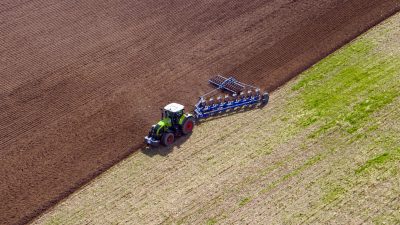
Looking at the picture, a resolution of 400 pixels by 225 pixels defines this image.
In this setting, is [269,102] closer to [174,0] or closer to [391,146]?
[391,146]

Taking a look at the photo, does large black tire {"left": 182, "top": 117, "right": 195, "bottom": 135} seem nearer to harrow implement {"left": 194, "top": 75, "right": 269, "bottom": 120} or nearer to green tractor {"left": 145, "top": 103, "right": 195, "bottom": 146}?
green tractor {"left": 145, "top": 103, "right": 195, "bottom": 146}

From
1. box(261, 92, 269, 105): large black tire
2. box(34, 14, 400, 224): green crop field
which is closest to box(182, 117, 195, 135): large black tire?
box(34, 14, 400, 224): green crop field

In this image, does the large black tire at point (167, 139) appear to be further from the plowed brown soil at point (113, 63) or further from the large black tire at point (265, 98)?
the large black tire at point (265, 98)

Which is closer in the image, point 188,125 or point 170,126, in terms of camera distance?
point 170,126

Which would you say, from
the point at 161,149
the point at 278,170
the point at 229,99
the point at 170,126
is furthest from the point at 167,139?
the point at 278,170

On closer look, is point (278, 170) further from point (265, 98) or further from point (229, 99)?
point (229, 99)

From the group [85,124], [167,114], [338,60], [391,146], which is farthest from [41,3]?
[391,146]
